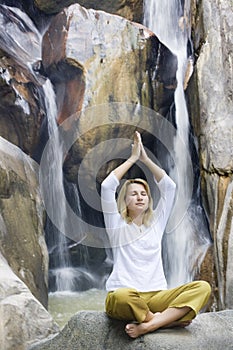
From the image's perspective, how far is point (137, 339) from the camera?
2914 millimetres

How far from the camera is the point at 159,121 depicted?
787cm

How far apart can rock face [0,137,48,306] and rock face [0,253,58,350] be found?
3.10 feet

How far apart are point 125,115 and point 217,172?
1.73 meters

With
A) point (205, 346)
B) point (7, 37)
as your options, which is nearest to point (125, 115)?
point (7, 37)

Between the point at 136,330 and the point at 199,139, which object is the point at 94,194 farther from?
the point at 136,330

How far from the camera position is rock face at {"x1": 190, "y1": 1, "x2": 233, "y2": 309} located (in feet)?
19.7

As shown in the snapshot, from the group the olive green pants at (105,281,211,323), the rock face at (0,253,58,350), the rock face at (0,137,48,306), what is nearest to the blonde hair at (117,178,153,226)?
the olive green pants at (105,281,211,323)

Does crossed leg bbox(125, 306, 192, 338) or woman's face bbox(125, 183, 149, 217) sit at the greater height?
woman's face bbox(125, 183, 149, 217)

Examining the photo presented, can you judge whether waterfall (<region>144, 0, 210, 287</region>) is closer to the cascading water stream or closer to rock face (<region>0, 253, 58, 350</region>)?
the cascading water stream

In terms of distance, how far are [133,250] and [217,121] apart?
4.15m

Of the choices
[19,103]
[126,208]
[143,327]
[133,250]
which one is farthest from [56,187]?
[143,327]

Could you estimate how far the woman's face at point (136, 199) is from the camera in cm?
309

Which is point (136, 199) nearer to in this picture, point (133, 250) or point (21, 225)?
point (133, 250)

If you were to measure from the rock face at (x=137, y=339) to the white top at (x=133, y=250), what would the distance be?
11.7 inches
